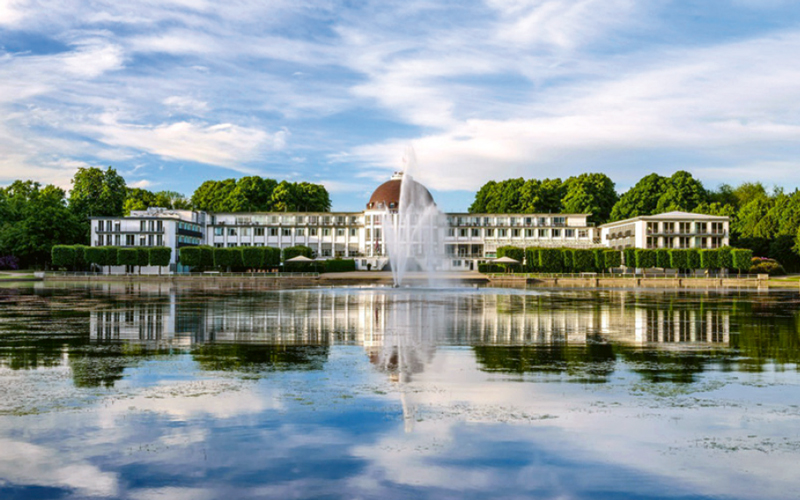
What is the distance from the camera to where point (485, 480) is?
856cm

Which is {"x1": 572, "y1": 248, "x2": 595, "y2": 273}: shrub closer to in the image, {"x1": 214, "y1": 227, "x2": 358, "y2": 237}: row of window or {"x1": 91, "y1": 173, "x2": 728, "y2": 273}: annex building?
{"x1": 91, "y1": 173, "x2": 728, "y2": 273}: annex building

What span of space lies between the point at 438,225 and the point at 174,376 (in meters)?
128

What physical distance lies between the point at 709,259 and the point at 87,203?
4312 inches

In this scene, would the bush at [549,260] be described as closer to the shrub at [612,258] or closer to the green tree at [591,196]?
the shrub at [612,258]

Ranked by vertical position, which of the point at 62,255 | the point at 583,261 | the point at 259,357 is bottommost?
the point at 259,357

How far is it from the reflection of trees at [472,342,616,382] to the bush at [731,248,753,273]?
297ft

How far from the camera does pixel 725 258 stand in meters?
103

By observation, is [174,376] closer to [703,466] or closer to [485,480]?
[485,480]

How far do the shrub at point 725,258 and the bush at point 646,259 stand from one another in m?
9.15

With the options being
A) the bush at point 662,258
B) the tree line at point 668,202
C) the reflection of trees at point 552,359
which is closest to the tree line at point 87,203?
the tree line at point 668,202

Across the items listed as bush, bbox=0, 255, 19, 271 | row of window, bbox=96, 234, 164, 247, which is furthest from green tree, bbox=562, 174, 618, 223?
bush, bbox=0, 255, 19, 271

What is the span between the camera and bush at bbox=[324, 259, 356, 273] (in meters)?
109

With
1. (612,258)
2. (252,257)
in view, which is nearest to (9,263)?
(252,257)

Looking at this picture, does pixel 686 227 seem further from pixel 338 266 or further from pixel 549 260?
pixel 338 266
